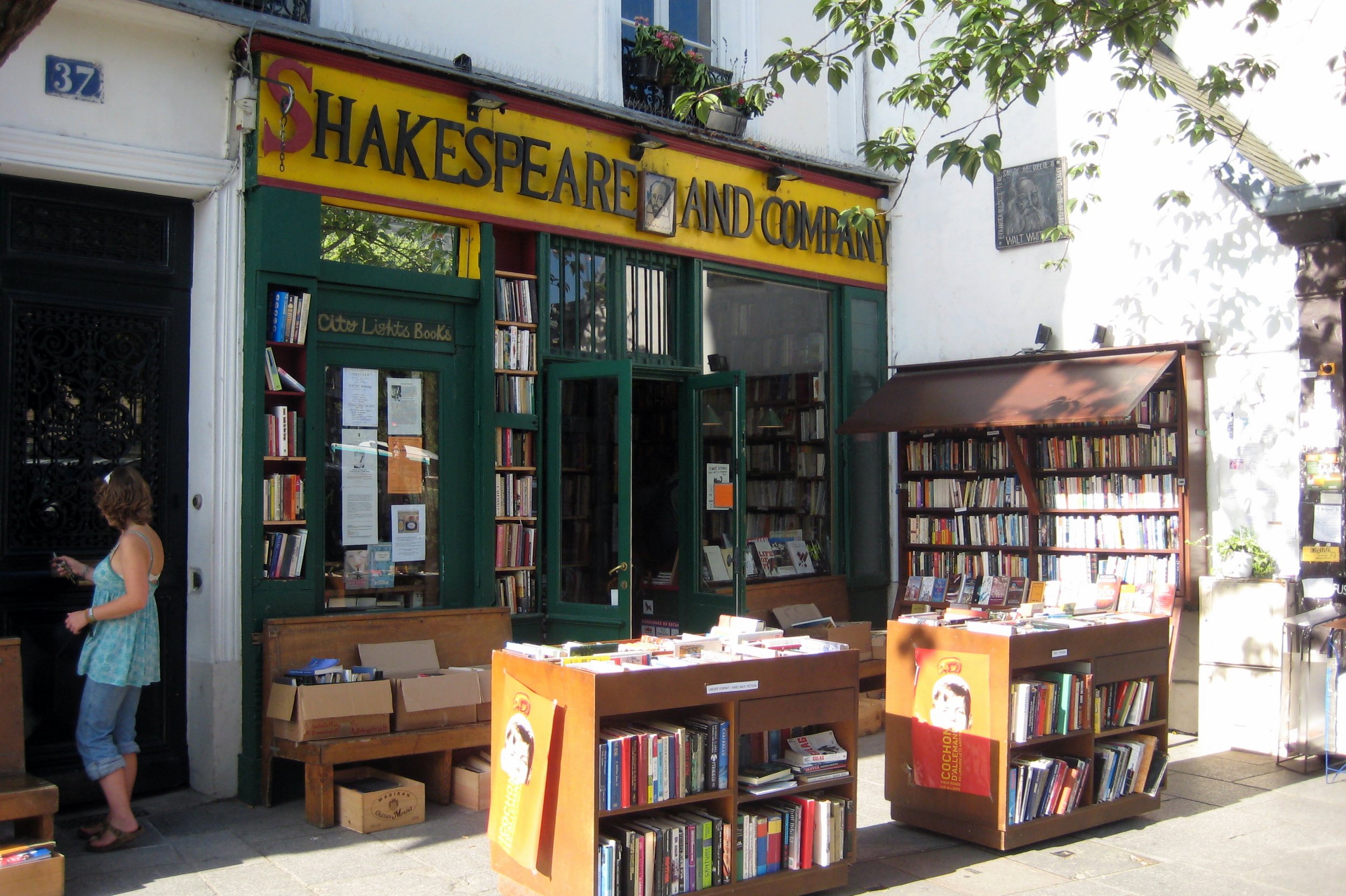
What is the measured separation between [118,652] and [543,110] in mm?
4313

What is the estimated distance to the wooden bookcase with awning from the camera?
827cm

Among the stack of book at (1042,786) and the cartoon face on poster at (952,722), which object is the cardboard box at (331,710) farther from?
the stack of book at (1042,786)

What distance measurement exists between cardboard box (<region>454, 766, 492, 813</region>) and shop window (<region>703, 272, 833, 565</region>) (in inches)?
139

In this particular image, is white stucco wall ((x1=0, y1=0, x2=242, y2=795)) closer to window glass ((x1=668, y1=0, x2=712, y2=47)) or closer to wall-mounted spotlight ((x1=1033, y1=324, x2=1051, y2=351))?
window glass ((x1=668, y1=0, x2=712, y2=47))

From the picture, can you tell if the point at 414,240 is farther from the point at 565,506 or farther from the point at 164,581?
the point at 164,581

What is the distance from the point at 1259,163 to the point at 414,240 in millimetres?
5756

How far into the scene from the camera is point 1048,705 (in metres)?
5.53

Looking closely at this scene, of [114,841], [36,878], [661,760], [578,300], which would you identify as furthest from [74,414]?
[661,760]

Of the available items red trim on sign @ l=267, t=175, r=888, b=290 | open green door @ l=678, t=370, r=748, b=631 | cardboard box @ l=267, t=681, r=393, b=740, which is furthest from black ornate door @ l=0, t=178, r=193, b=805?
open green door @ l=678, t=370, r=748, b=631

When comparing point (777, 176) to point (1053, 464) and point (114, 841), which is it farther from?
point (114, 841)

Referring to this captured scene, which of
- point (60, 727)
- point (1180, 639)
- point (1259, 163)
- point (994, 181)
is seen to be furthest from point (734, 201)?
point (60, 727)

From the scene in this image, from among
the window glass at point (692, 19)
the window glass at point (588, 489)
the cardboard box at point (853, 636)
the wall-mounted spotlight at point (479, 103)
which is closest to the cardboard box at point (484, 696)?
the window glass at point (588, 489)

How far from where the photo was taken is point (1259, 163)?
802 cm

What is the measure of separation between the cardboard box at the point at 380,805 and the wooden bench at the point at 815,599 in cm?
339
